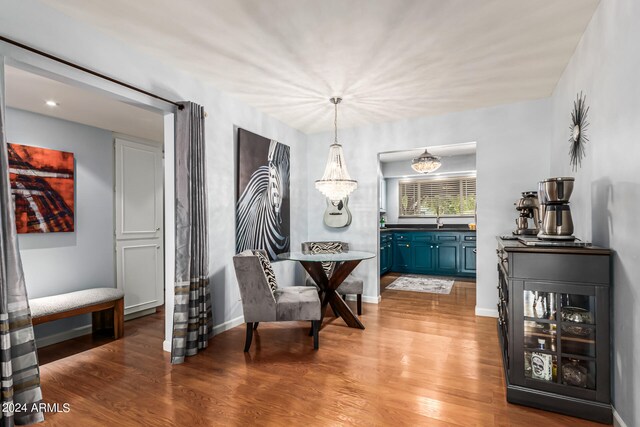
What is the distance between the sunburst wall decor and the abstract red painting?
4753 mm

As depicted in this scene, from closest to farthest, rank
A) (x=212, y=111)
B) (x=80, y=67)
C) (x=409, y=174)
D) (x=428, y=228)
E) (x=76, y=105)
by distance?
(x=80, y=67)
(x=76, y=105)
(x=212, y=111)
(x=428, y=228)
(x=409, y=174)

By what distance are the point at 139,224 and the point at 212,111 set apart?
192cm

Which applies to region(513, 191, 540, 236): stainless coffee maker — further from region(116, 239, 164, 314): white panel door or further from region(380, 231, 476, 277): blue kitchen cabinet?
region(116, 239, 164, 314): white panel door

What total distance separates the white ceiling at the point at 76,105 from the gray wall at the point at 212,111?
45cm

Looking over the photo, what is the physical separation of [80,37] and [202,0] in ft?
3.06

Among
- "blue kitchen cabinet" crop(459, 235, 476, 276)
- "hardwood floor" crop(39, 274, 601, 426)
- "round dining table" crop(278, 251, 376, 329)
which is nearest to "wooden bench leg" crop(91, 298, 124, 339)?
"hardwood floor" crop(39, 274, 601, 426)

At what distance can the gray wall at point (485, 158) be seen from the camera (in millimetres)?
3711

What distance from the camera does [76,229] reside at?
11.4 ft

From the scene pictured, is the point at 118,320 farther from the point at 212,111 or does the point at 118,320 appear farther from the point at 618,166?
the point at 618,166

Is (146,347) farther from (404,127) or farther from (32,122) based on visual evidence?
(404,127)

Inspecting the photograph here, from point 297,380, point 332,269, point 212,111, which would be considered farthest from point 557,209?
point 212,111

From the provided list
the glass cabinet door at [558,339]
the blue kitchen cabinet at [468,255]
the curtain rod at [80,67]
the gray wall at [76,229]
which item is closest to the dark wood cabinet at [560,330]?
the glass cabinet door at [558,339]

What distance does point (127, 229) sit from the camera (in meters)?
4.00

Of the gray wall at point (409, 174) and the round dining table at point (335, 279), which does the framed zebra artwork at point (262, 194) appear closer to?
the round dining table at point (335, 279)
